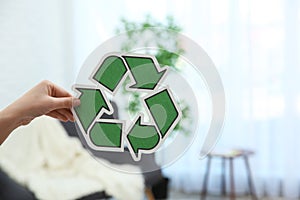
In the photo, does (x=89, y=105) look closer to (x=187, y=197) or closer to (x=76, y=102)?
(x=76, y=102)

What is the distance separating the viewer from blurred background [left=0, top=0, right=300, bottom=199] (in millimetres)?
2619

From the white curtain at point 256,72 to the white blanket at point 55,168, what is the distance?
0.60 metres

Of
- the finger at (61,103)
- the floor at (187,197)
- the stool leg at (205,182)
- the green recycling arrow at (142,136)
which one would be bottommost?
the floor at (187,197)

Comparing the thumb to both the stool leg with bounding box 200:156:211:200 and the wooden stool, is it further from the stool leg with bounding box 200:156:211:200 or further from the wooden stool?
the stool leg with bounding box 200:156:211:200

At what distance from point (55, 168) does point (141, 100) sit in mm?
1754

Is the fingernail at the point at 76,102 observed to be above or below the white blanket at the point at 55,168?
above

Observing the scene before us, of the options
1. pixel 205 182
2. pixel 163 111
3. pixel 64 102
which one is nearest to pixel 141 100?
pixel 163 111

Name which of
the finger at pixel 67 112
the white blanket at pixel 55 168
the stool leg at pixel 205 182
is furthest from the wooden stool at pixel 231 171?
the finger at pixel 67 112

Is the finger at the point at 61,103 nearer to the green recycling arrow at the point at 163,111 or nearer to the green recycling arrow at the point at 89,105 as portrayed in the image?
the green recycling arrow at the point at 89,105

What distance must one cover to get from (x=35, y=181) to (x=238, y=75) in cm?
153

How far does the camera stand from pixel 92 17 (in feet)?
9.57

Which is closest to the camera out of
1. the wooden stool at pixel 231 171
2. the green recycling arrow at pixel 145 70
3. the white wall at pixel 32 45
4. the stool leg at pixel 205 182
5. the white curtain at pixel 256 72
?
the green recycling arrow at pixel 145 70

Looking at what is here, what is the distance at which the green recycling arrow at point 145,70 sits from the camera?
0.65m

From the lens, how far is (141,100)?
67 centimetres
